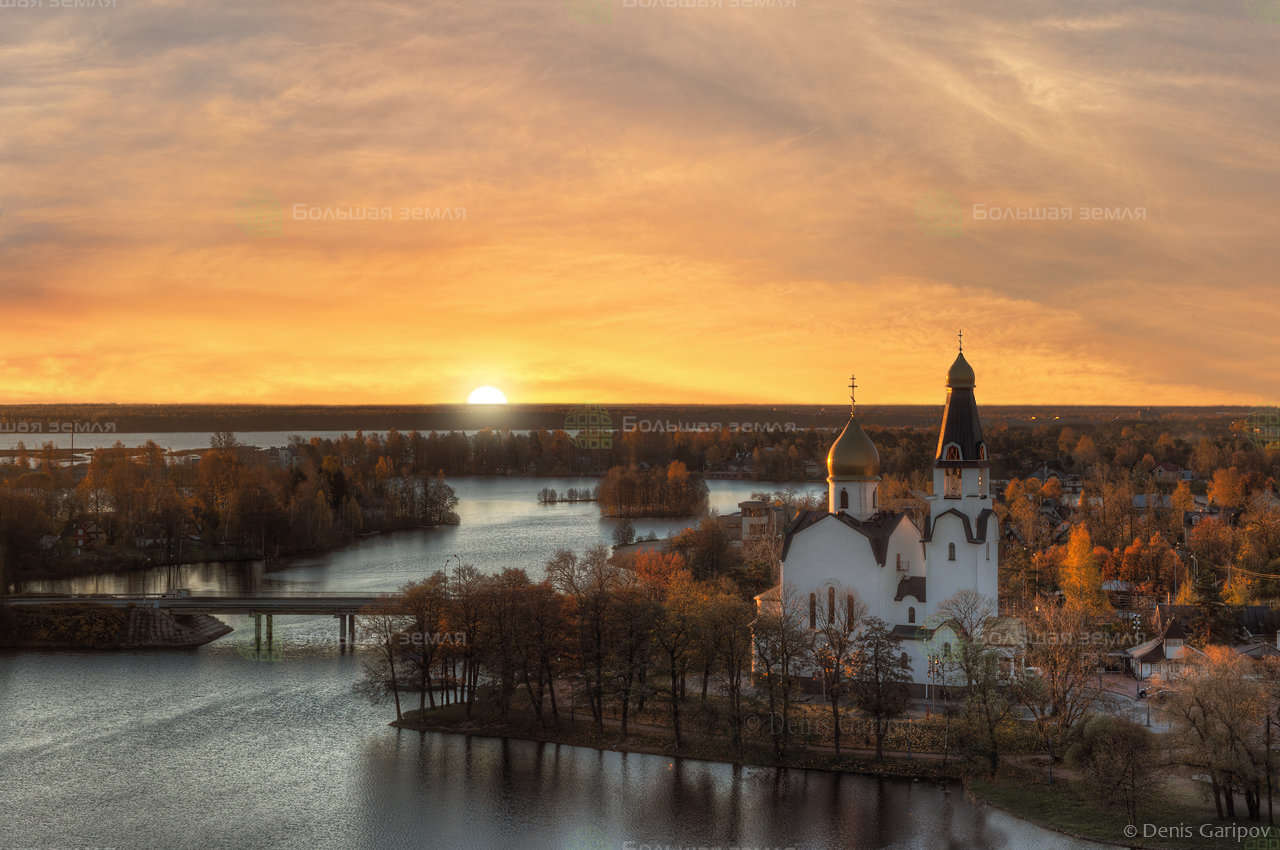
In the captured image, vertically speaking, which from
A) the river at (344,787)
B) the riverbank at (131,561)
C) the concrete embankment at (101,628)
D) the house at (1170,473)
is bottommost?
the river at (344,787)

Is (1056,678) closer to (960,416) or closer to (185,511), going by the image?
(960,416)

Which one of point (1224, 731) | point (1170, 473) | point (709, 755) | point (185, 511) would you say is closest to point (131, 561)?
point (185, 511)

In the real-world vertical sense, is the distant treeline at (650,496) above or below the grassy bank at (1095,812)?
above

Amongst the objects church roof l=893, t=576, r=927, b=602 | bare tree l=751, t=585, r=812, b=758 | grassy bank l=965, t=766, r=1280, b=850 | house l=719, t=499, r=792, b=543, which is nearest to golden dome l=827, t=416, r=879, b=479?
church roof l=893, t=576, r=927, b=602

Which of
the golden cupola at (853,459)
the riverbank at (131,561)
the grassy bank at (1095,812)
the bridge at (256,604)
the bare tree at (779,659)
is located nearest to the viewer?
the grassy bank at (1095,812)

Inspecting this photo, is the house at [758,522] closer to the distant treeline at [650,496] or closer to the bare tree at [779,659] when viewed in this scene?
the distant treeline at [650,496]

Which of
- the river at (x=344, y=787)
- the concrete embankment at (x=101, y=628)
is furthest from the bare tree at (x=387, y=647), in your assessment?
the concrete embankment at (x=101, y=628)
